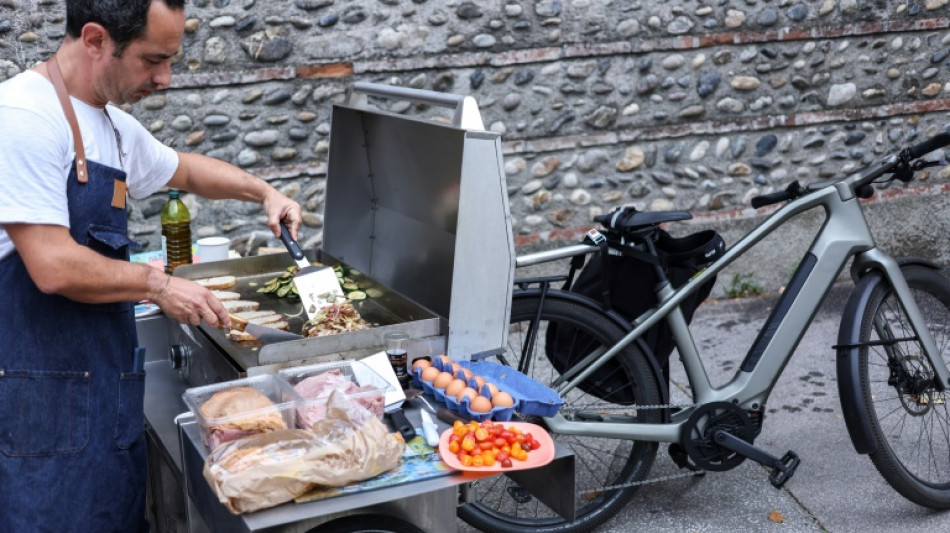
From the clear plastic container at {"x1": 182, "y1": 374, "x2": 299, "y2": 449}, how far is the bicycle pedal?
2063mm

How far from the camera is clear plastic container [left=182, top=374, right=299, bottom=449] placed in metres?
2.37

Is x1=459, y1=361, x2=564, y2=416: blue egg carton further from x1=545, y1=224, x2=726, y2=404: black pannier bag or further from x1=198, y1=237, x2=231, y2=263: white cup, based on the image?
x1=198, y1=237, x2=231, y2=263: white cup

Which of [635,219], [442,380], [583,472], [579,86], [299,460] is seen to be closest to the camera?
[299,460]

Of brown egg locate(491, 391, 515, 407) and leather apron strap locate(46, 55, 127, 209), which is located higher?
leather apron strap locate(46, 55, 127, 209)

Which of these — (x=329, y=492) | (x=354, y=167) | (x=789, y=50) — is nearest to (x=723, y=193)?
(x=789, y=50)

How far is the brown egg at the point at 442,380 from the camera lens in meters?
2.76

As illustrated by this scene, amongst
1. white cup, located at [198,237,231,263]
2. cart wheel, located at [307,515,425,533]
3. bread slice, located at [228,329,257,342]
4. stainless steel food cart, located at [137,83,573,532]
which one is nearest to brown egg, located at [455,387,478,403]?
stainless steel food cart, located at [137,83,573,532]

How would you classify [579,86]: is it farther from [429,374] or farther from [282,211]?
[429,374]

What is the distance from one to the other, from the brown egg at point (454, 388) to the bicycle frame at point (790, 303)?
1.01 meters

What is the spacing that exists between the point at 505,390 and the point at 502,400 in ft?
0.45

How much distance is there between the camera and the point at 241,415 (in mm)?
2396

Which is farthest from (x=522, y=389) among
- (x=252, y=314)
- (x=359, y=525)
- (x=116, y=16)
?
(x=116, y=16)

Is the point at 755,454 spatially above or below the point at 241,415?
below

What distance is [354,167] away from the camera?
3764mm
